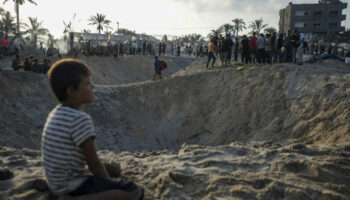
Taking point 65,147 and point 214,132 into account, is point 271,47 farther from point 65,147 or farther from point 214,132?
point 65,147

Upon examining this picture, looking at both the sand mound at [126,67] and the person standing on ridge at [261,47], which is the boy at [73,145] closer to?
the person standing on ridge at [261,47]

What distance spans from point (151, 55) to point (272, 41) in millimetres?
18066

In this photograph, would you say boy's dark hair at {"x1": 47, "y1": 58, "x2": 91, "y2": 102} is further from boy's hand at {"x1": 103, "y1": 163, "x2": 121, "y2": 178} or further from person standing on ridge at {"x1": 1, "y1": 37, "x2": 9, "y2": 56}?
person standing on ridge at {"x1": 1, "y1": 37, "x2": 9, "y2": 56}

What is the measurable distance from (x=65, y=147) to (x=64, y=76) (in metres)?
0.58

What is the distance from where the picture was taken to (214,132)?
1023 cm

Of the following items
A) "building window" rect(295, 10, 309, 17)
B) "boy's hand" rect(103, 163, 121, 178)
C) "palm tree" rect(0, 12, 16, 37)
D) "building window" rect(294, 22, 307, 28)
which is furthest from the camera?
"building window" rect(294, 22, 307, 28)

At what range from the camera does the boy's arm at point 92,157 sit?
81.7 inches

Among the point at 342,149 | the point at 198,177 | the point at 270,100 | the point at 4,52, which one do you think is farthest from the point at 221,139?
the point at 4,52

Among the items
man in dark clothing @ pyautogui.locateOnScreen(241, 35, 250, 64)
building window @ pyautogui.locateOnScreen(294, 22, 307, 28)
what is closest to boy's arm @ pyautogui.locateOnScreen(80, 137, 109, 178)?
man in dark clothing @ pyautogui.locateOnScreen(241, 35, 250, 64)

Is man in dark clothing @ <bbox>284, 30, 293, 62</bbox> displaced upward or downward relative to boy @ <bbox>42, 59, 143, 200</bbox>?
upward

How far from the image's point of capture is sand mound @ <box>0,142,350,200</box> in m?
2.97

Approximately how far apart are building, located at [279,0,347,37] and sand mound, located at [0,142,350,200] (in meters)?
49.7

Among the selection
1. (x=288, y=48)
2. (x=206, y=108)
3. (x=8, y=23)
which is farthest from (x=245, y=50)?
(x=8, y=23)

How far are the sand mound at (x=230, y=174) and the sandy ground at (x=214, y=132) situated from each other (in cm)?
1
